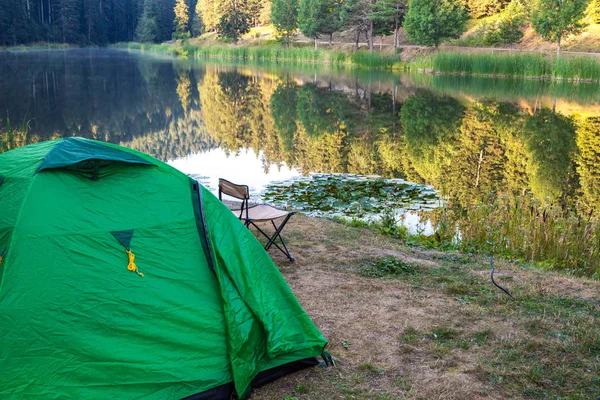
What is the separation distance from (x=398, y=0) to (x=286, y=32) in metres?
13.4

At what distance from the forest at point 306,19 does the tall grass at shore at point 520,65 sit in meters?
8.06

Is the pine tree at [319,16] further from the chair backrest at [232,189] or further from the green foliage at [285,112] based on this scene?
the chair backrest at [232,189]

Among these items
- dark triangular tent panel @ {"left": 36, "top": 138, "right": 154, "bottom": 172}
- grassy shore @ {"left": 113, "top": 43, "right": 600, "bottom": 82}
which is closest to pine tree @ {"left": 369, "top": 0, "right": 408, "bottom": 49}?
grassy shore @ {"left": 113, "top": 43, "right": 600, "bottom": 82}

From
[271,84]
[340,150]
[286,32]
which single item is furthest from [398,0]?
[340,150]

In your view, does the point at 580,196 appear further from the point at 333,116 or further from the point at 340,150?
the point at 333,116

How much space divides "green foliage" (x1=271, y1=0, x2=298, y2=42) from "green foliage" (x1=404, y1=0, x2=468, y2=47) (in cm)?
1399

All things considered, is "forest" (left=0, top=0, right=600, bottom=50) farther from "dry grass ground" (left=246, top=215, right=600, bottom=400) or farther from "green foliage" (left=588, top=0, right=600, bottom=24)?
"dry grass ground" (left=246, top=215, right=600, bottom=400)

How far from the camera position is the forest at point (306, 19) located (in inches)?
1470

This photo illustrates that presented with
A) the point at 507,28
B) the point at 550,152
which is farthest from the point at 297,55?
the point at 550,152

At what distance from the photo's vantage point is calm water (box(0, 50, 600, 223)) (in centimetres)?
1112

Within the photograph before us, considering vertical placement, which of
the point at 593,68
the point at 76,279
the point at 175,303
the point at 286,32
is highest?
the point at 286,32

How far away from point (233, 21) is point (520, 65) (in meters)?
38.5

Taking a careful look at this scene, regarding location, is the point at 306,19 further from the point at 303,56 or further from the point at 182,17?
the point at 182,17

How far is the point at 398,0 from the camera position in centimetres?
4319
